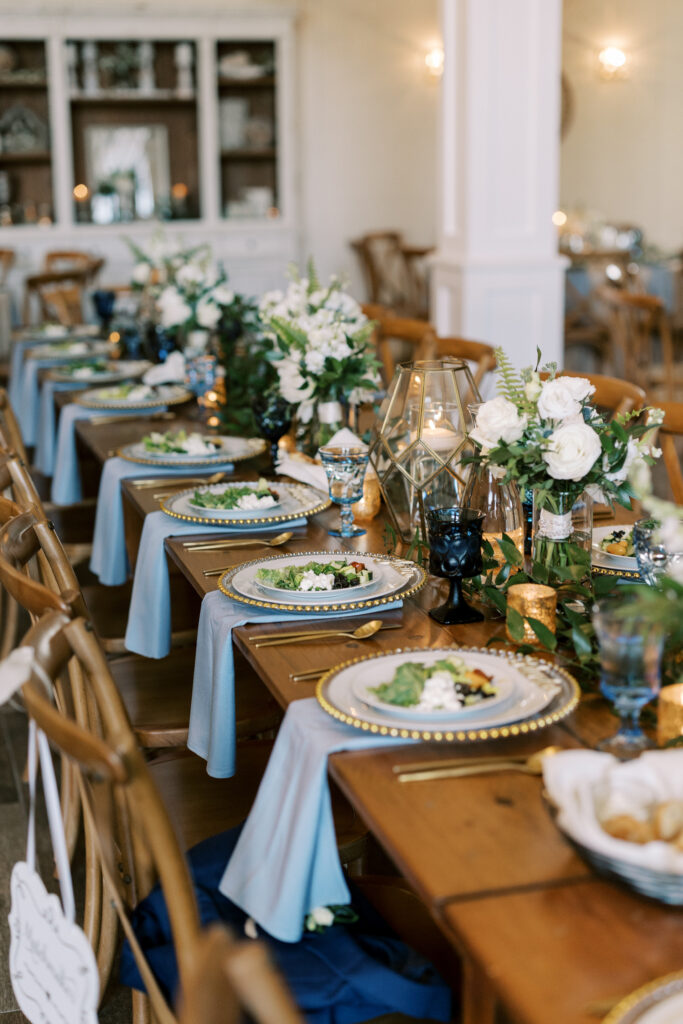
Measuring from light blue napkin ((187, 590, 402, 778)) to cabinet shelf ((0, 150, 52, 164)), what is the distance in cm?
631

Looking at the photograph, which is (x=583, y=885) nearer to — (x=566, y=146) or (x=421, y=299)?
(x=421, y=299)

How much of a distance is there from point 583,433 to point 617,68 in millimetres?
7404

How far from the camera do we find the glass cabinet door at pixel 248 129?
731 cm

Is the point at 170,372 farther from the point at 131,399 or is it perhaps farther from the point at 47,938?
the point at 47,938

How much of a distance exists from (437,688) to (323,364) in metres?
1.23

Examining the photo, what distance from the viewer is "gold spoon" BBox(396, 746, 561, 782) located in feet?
3.53

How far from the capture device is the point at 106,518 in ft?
7.96

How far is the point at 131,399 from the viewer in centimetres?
315

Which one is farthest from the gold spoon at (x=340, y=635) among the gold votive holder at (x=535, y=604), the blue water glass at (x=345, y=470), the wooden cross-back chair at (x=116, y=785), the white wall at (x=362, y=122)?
the white wall at (x=362, y=122)

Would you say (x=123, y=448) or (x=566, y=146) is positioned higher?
(x=566, y=146)

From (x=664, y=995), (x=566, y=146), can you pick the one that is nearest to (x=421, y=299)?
(x=566, y=146)

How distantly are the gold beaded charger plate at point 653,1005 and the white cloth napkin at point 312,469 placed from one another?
54.1 inches

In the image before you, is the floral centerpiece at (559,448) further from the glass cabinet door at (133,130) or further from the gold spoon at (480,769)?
the glass cabinet door at (133,130)

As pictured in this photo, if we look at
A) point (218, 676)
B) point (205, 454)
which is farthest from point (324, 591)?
point (205, 454)
